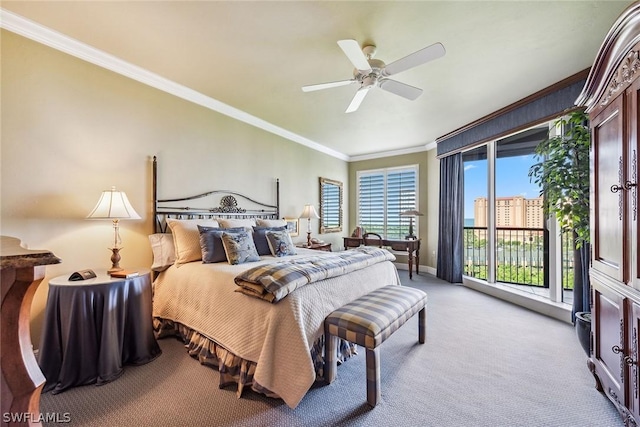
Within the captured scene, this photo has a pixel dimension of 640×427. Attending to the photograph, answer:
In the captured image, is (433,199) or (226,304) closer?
(226,304)

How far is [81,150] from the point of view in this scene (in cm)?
245

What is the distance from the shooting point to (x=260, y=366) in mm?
1678

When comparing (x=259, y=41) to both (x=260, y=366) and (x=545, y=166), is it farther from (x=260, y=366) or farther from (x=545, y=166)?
(x=545, y=166)

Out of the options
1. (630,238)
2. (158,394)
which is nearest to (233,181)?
(158,394)

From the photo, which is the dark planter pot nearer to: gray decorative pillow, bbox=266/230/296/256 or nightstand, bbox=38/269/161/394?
gray decorative pillow, bbox=266/230/296/256

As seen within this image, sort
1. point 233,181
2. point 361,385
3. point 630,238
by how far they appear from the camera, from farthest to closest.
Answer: point 233,181 < point 361,385 < point 630,238

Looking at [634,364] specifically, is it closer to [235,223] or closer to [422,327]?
[422,327]

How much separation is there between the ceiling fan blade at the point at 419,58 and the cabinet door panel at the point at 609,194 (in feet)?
3.54

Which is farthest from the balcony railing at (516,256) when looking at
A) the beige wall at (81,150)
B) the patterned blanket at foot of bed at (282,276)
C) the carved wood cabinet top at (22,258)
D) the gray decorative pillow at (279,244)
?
the carved wood cabinet top at (22,258)

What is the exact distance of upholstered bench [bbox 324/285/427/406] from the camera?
68.6 inches

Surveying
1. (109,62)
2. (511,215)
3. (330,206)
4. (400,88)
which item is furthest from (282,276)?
(330,206)

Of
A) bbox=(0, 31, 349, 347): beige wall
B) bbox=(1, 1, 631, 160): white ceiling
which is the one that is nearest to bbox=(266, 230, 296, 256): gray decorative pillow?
bbox=(0, 31, 349, 347): beige wall

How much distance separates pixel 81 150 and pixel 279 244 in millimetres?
2073

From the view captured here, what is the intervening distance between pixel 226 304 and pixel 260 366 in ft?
1.82
